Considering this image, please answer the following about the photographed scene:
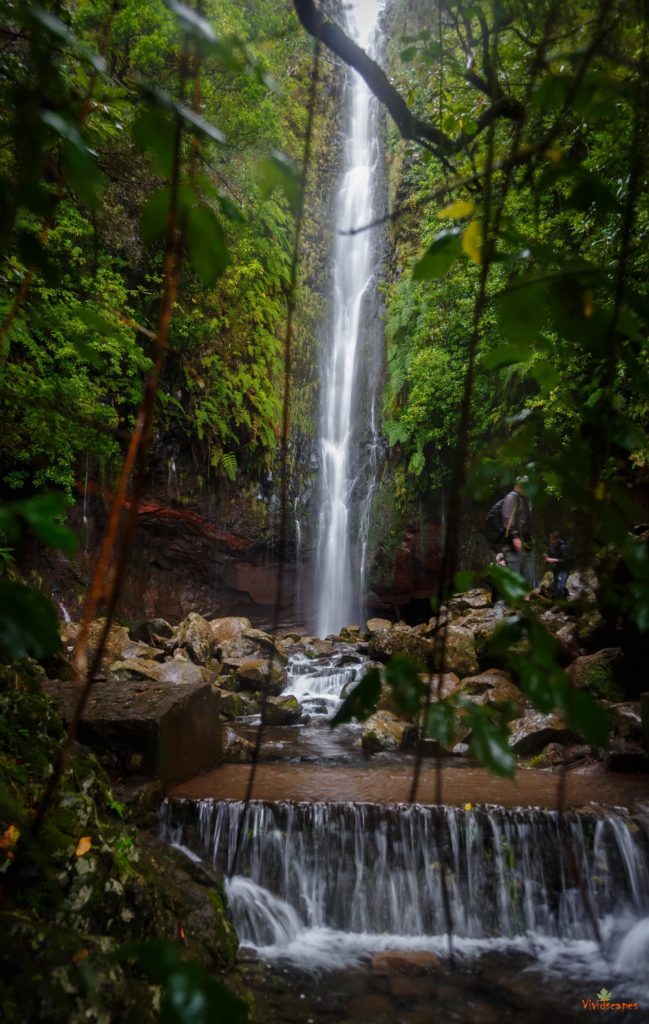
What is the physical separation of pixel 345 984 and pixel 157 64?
1399 cm

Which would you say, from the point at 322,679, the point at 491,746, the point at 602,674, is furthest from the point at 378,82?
the point at 322,679

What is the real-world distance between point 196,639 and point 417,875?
7.34m

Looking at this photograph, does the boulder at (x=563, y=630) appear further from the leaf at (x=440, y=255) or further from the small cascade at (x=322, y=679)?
the leaf at (x=440, y=255)

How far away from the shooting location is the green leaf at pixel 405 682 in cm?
105

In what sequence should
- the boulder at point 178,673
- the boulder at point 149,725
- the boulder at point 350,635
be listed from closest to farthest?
the boulder at point 149,725, the boulder at point 178,673, the boulder at point 350,635

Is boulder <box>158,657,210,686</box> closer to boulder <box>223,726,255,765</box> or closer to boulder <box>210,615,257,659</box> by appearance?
boulder <box>223,726,255,765</box>

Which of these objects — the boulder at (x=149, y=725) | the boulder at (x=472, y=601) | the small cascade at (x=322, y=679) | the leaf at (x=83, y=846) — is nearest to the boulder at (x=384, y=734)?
the small cascade at (x=322, y=679)

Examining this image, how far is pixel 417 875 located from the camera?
470cm

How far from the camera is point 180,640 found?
11.4 meters

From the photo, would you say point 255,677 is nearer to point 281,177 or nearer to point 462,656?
point 462,656

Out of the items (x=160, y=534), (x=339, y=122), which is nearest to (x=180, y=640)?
(x=160, y=534)

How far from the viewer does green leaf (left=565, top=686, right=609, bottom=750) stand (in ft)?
3.34

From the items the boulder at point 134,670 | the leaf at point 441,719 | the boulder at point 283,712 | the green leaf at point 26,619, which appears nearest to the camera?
the green leaf at point 26,619

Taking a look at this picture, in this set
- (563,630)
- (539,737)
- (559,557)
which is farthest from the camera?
(559,557)
